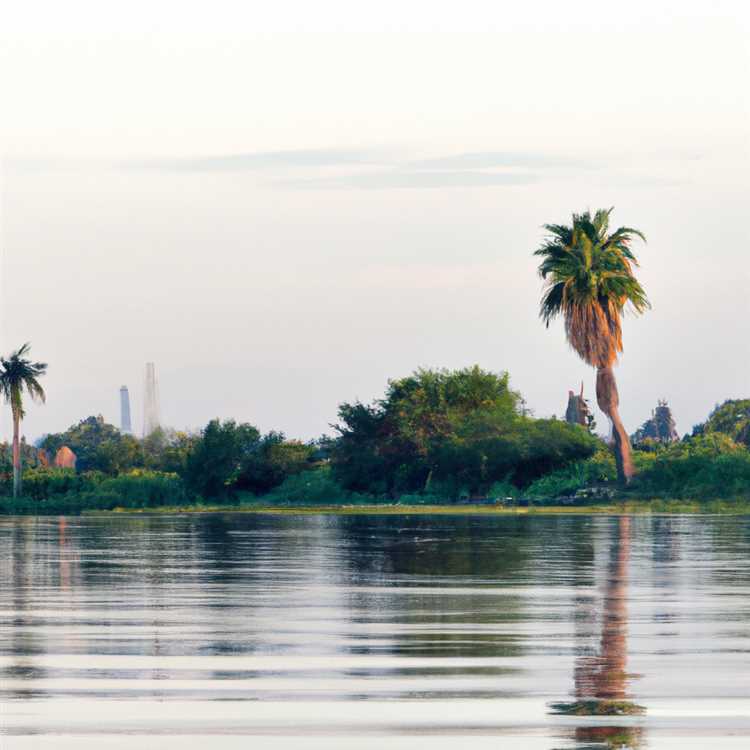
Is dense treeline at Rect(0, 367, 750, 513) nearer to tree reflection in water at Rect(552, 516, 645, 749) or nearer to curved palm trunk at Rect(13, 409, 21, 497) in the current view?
curved palm trunk at Rect(13, 409, 21, 497)

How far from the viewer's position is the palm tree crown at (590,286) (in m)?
73.1

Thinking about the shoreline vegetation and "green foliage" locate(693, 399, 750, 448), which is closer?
the shoreline vegetation

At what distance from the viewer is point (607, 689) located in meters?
11.5

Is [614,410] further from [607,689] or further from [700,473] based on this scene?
[607,689]

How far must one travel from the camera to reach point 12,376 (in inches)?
3767

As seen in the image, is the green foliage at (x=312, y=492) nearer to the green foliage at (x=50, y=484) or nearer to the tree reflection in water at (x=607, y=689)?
the green foliage at (x=50, y=484)

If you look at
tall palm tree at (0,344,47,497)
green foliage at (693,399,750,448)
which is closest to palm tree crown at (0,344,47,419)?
tall palm tree at (0,344,47,497)

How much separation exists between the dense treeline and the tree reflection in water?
178 ft

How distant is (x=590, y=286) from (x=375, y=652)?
6031 centimetres

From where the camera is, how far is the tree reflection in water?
9.48 metres

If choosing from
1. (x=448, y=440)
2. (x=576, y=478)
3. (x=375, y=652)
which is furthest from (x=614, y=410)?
(x=375, y=652)

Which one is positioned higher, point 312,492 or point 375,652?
point 312,492

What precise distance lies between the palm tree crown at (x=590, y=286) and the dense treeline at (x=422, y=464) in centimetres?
640

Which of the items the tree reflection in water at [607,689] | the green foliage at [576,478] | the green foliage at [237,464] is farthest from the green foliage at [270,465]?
the tree reflection in water at [607,689]
